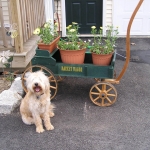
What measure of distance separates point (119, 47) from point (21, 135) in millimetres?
4474

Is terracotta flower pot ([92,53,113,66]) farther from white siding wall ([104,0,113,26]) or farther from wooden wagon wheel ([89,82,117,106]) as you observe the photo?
white siding wall ([104,0,113,26])

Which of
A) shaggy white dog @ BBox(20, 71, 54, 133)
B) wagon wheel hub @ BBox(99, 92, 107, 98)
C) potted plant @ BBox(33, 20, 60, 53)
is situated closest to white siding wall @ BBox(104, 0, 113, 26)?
potted plant @ BBox(33, 20, 60, 53)

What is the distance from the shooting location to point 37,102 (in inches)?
125

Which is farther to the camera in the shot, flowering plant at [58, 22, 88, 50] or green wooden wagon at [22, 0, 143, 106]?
flowering plant at [58, 22, 88, 50]

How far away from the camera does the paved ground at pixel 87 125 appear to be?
3035mm

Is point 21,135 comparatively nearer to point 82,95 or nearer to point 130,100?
point 82,95

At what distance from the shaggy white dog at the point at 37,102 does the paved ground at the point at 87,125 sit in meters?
0.13

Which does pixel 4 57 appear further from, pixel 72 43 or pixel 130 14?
pixel 130 14

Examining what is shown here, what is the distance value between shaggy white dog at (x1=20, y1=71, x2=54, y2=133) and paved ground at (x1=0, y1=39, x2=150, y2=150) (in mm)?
128

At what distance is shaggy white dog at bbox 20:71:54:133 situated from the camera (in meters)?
2.92

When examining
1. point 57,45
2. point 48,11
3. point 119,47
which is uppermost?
point 48,11

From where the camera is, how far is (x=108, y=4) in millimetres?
7379

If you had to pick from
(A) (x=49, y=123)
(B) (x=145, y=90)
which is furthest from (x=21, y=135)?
(B) (x=145, y=90)

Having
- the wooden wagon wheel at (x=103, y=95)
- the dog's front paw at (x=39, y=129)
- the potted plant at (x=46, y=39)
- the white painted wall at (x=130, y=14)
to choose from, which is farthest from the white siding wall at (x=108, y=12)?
the dog's front paw at (x=39, y=129)
